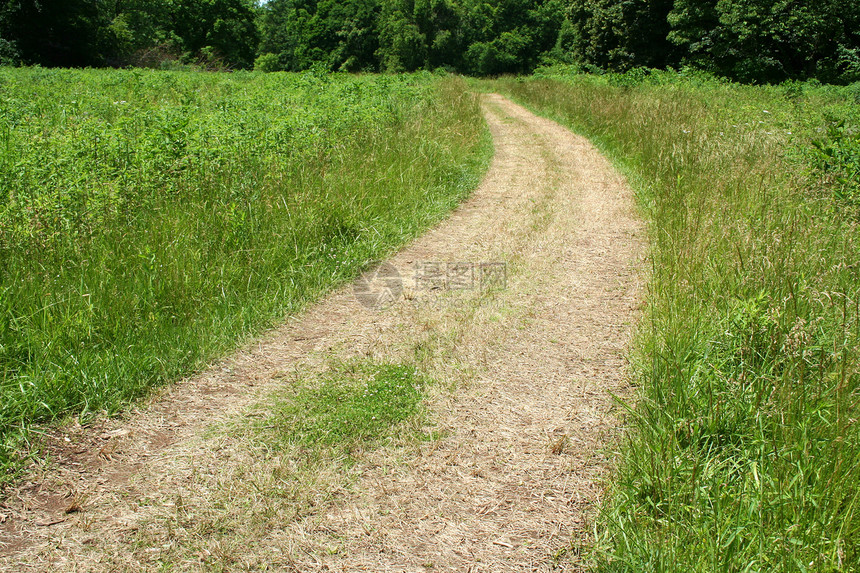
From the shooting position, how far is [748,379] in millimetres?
3475

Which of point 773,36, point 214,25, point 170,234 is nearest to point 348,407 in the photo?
point 170,234

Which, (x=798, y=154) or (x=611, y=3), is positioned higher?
(x=611, y=3)

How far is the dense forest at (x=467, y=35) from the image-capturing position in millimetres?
24250

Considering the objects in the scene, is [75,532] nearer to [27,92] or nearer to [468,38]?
[27,92]

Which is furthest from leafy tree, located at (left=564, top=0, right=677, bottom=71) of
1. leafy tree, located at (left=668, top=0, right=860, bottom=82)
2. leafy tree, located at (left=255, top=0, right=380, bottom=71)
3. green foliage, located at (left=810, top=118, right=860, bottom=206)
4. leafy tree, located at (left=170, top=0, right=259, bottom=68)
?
leafy tree, located at (left=170, top=0, right=259, bottom=68)

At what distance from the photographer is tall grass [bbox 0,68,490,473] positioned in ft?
12.5

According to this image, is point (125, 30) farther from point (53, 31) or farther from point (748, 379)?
point (748, 379)

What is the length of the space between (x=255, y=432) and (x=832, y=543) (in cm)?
270

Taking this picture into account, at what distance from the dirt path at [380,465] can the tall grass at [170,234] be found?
316 mm

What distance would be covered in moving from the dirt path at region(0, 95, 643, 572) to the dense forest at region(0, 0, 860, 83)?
18.8m

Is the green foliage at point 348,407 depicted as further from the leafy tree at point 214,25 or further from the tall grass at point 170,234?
the leafy tree at point 214,25

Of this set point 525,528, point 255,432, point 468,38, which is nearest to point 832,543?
point 525,528

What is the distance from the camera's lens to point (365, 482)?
310 centimetres

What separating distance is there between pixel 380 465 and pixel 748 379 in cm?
206
